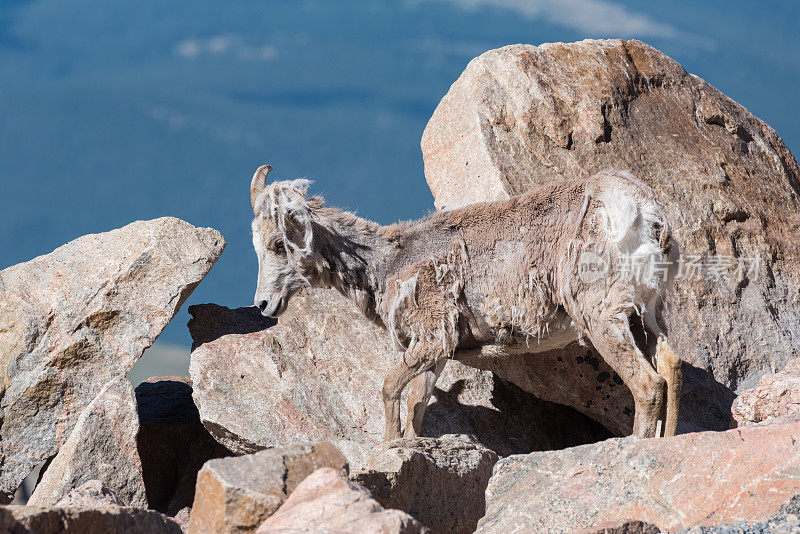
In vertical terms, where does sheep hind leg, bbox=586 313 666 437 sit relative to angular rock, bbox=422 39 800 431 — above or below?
below

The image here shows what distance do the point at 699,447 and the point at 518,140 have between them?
16.4 feet

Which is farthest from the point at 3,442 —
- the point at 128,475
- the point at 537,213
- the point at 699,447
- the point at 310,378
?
the point at 699,447

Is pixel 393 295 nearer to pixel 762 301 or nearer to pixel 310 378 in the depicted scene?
pixel 310 378

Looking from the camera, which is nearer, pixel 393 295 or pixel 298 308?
pixel 393 295

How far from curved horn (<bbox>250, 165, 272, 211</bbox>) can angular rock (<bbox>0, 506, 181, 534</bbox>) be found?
3375 millimetres

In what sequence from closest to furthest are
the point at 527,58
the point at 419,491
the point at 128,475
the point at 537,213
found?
the point at 419,491, the point at 537,213, the point at 128,475, the point at 527,58

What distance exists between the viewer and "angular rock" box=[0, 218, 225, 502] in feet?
26.2

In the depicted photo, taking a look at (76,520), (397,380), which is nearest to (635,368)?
(397,380)

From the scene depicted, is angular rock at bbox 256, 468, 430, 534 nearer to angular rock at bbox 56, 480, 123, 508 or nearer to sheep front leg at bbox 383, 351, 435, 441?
angular rock at bbox 56, 480, 123, 508

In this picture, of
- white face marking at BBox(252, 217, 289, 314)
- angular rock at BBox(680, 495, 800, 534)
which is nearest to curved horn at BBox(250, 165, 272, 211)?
white face marking at BBox(252, 217, 289, 314)

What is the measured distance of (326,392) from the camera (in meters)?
8.16

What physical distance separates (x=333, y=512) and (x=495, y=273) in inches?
→ 138

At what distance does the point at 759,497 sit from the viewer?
13.6 feet

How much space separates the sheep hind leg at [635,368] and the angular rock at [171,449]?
3918mm
